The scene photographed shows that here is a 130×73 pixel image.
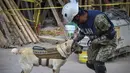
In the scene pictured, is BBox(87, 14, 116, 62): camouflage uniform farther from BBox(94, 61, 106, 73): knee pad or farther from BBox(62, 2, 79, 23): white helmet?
BBox(62, 2, 79, 23): white helmet

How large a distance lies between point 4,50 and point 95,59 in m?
5.63

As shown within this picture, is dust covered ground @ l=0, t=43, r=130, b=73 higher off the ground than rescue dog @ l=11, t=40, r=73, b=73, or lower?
lower

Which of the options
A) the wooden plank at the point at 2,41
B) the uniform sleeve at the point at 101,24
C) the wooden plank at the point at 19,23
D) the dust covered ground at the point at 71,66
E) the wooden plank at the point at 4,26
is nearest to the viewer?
the uniform sleeve at the point at 101,24

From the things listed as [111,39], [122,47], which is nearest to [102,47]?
[111,39]

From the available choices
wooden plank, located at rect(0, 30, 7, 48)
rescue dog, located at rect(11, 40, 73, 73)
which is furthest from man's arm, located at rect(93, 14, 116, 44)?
wooden plank, located at rect(0, 30, 7, 48)

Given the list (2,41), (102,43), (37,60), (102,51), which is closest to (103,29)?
(102,43)

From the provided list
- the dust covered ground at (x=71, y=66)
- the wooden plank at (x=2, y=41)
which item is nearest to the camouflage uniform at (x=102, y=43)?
the dust covered ground at (x=71, y=66)

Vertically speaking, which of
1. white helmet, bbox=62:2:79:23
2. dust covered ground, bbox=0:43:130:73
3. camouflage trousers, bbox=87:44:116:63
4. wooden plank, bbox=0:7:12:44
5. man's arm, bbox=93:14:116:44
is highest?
white helmet, bbox=62:2:79:23

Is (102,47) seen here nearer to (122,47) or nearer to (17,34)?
(122,47)

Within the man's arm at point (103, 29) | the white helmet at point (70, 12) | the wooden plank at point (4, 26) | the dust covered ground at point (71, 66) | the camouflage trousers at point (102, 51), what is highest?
the white helmet at point (70, 12)

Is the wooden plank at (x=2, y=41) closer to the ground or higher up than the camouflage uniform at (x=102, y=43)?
closer to the ground

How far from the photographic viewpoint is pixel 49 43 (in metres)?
11.9

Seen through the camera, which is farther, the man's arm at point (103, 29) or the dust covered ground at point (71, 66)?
the dust covered ground at point (71, 66)

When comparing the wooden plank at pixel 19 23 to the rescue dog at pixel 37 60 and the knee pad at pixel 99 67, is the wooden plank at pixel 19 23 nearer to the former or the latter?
the rescue dog at pixel 37 60
